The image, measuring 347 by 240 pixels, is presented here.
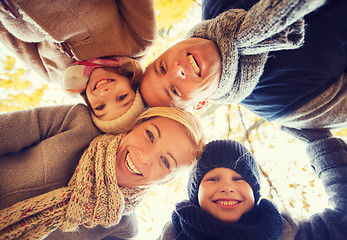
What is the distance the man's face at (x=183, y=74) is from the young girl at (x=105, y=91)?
15 centimetres

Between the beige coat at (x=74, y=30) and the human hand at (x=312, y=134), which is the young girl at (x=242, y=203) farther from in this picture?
the beige coat at (x=74, y=30)

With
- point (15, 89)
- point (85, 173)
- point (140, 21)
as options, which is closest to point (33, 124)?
point (85, 173)

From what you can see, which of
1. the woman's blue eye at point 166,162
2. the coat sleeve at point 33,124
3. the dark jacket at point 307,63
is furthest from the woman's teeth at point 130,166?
the dark jacket at point 307,63

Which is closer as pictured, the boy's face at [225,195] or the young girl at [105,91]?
the young girl at [105,91]

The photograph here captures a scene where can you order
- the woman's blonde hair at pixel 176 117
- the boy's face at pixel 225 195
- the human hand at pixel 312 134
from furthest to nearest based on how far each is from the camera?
the human hand at pixel 312 134
the boy's face at pixel 225 195
the woman's blonde hair at pixel 176 117

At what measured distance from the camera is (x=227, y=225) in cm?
138

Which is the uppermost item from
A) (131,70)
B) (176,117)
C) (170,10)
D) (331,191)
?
(170,10)

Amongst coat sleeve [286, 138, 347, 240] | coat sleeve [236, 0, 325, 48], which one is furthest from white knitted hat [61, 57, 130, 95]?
coat sleeve [286, 138, 347, 240]

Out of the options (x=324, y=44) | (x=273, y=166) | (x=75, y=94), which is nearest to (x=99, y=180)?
(x=75, y=94)

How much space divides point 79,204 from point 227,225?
1.02 m

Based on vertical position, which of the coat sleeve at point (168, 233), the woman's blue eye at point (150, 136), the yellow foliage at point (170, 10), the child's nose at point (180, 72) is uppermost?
the yellow foliage at point (170, 10)

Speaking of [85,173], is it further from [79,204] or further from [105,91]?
[105,91]

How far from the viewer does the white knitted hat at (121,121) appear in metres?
1.34

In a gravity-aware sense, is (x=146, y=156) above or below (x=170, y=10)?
below
